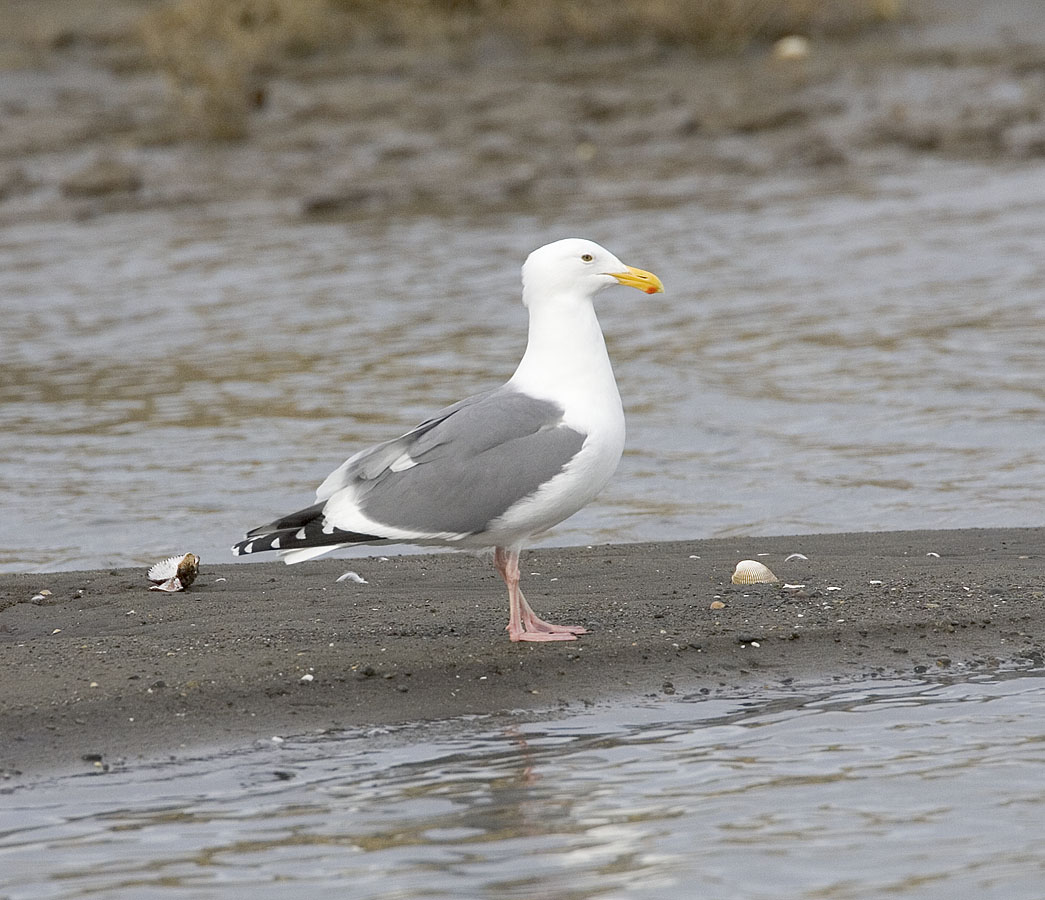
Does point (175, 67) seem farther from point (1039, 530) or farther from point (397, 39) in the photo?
point (1039, 530)

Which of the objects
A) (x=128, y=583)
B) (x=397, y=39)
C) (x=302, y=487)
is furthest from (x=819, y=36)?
(x=128, y=583)

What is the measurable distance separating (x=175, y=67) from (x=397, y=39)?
420 centimetres

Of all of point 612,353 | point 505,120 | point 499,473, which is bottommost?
point 612,353

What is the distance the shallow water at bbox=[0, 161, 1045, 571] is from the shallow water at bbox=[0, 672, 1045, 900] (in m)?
2.94

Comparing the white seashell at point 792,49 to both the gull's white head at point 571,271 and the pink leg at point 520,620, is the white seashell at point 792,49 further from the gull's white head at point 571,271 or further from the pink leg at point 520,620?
the pink leg at point 520,620

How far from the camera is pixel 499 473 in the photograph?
560cm

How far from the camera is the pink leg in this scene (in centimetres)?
579

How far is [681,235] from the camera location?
1605 centimetres

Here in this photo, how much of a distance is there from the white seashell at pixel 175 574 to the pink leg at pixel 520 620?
1.27 m

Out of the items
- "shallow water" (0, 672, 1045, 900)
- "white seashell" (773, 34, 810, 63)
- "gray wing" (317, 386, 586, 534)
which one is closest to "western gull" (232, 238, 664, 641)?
"gray wing" (317, 386, 586, 534)

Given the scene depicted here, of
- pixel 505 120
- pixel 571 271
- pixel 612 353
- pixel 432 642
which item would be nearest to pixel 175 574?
pixel 432 642

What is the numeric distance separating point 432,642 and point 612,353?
645 cm

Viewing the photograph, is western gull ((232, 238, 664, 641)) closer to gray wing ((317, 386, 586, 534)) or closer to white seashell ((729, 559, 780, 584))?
gray wing ((317, 386, 586, 534))

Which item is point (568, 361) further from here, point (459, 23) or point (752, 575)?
point (459, 23)
